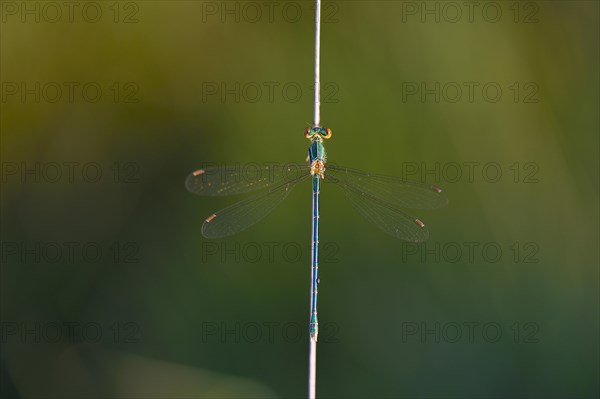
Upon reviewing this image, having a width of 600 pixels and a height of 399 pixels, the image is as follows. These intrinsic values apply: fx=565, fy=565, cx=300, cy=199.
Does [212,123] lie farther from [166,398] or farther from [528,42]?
[528,42]

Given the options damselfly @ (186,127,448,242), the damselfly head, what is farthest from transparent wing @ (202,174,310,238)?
the damselfly head

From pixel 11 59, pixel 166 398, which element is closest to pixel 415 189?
pixel 166 398

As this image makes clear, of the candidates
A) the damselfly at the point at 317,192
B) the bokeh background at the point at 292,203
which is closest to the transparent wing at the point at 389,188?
the damselfly at the point at 317,192

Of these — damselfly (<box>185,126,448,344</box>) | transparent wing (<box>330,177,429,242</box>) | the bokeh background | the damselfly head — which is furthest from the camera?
the bokeh background

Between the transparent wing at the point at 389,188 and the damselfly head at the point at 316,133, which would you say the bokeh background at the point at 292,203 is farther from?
the damselfly head at the point at 316,133

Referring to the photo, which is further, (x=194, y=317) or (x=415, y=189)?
(x=194, y=317)

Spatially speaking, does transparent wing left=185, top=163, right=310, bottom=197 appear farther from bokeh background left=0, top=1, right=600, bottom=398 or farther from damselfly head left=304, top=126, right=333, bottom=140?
bokeh background left=0, top=1, right=600, bottom=398
